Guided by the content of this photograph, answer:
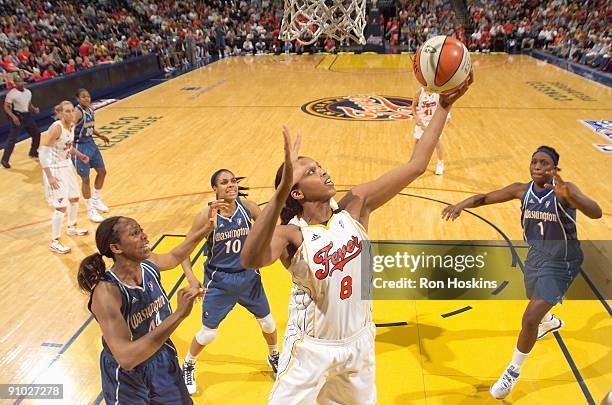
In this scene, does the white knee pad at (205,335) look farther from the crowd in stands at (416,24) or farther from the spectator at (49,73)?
the crowd in stands at (416,24)

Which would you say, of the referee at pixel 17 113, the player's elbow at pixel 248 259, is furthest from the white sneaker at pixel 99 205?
the player's elbow at pixel 248 259

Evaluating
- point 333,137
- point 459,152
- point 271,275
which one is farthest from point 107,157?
point 459,152

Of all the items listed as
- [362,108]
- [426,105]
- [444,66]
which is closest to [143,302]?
[444,66]

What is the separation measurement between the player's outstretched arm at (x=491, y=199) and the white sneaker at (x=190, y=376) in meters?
2.28

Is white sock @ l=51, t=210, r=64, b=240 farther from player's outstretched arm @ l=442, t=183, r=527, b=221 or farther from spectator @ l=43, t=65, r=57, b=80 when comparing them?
spectator @ l=43, t=65, r=57, b=80

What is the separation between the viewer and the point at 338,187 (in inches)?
333

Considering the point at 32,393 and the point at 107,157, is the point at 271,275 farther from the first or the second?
the point at 107,157

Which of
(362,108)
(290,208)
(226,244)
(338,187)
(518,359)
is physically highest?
(290,208)

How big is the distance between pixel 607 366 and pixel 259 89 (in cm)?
1404

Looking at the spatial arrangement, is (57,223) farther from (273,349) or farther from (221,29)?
(221,29)

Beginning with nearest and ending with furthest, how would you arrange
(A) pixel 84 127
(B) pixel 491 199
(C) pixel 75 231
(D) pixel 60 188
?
1. (B) pixel 491 199
2. (D) pixel 60 188
3. (C) pixel 75 231
4. (A) pixel 84 127

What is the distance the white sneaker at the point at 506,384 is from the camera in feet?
13.3

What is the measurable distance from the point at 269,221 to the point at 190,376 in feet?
7.74

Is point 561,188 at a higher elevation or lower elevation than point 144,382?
higher
